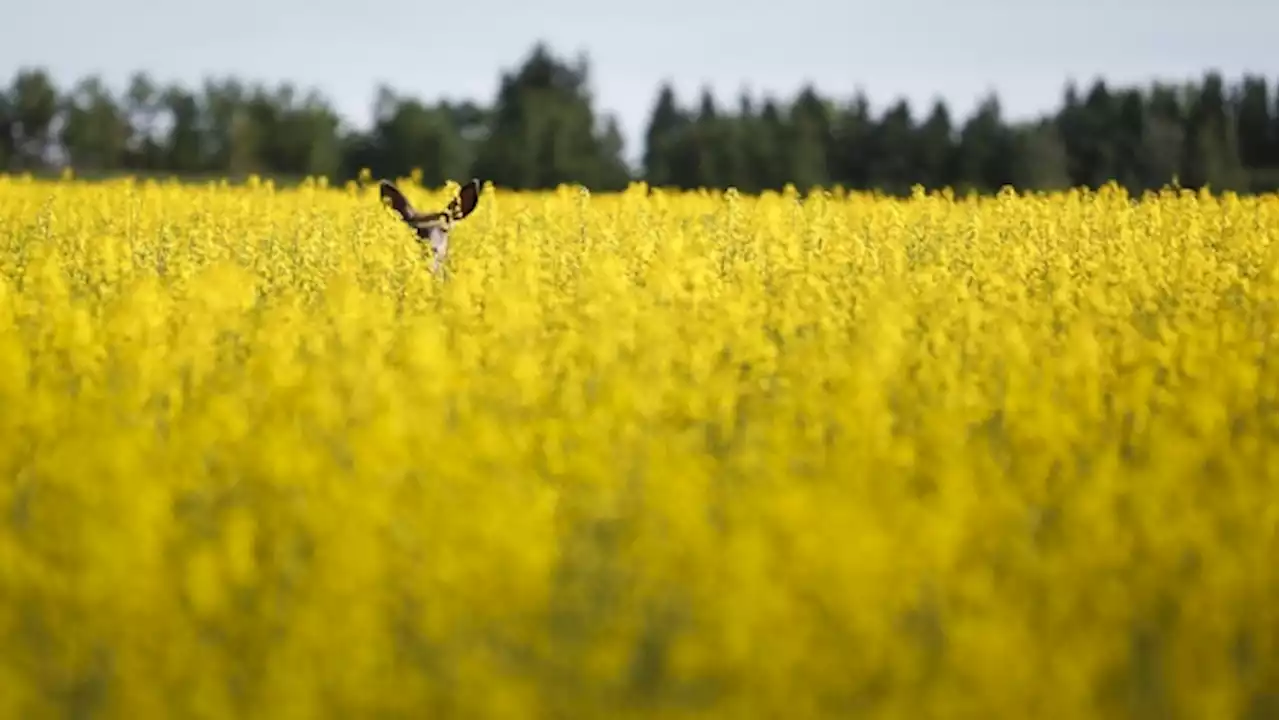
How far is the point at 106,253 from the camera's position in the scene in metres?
8.88

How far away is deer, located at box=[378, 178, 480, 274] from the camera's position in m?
9.22

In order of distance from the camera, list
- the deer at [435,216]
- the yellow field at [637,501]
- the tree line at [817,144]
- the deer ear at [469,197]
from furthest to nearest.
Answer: the tree line at [817,144] → the deer at [435,216] → the deer ear at [469,197] → the yellow field at [637,501]

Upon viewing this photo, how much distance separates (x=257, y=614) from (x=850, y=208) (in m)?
11.6

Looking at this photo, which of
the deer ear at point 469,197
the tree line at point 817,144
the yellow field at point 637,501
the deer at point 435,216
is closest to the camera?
the yellow field at point 637,501

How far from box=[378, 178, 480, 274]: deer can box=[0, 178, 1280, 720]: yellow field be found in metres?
1.17

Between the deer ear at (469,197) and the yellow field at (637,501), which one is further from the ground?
the deer ear at (469,197)

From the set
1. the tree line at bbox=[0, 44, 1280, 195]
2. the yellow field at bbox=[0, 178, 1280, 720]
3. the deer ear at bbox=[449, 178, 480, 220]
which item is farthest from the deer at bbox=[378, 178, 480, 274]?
the tree line at bbox=[0, 44, 1280, 195]

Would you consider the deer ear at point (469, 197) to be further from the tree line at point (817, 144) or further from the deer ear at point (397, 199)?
the tree line at point (817, 144)

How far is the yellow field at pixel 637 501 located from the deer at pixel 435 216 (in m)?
1.17

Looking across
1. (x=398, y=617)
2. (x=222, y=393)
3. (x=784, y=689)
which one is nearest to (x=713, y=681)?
(x=784, y=689)

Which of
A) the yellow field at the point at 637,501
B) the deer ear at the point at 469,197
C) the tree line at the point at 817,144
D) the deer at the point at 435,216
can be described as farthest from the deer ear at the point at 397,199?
the tree line at the point at 817,144

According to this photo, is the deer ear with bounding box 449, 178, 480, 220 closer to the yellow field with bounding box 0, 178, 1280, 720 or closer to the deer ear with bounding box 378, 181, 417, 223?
the deer ear with bounding box 378, 181, 417, 223

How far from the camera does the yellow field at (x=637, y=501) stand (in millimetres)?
3311

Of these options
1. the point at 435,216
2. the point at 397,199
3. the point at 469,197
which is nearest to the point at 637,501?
the point at 469,197
